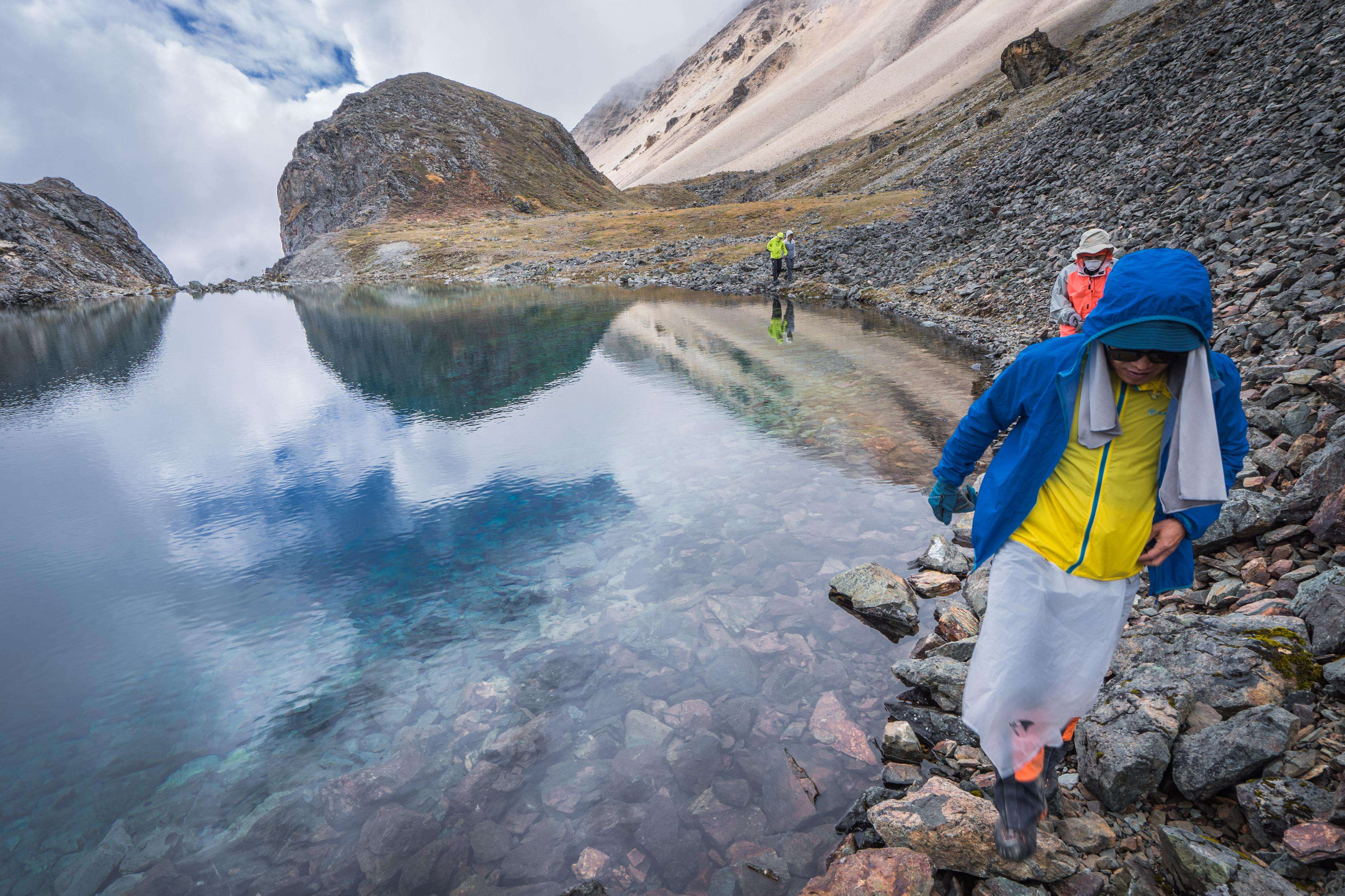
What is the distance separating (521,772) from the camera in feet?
16.3

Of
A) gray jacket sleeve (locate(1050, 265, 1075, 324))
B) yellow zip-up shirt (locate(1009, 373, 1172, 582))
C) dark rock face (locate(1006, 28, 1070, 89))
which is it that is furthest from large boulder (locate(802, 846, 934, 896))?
dark rock face (locate(1006, 28, 1070, 89))

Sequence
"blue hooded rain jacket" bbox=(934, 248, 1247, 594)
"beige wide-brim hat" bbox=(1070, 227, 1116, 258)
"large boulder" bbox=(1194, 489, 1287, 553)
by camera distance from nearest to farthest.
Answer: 1. "blue hooded rain jacket" bbox=(934, 248, 1247, 594)
2. "large boulder" bbox=(1194, 489, 1287, 553)
3. "beige wide-brim hat" bbox=(1070, 227, 1116, 258)

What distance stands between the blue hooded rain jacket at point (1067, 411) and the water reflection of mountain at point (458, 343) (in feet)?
45.1

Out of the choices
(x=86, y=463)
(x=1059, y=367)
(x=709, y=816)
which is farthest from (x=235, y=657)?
(x=86, y=463)

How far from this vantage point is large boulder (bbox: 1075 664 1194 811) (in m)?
3.64

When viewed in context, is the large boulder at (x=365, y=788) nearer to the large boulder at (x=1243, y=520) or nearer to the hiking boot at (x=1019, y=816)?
the hiking boot at (x=1019, y=816)

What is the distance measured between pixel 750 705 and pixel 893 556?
10.9ft

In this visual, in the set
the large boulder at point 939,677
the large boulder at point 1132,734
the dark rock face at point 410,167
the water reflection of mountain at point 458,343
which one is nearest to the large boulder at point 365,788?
the large boulder at point 939,677

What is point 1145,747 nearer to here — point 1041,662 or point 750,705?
point 1041,662

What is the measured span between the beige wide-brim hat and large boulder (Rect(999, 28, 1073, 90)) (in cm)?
9176

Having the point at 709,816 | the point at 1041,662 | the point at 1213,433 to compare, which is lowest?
the point at 709,816

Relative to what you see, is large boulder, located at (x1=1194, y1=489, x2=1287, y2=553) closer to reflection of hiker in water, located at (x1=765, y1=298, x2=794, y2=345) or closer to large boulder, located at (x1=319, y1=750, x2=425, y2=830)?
large boulder, located at (x1=319, y1=750, x2=425, y2=830)

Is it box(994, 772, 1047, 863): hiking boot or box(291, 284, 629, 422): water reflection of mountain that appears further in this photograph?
box(291, 284, 629, 422): water reflection of mountain

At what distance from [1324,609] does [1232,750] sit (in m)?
1.49
